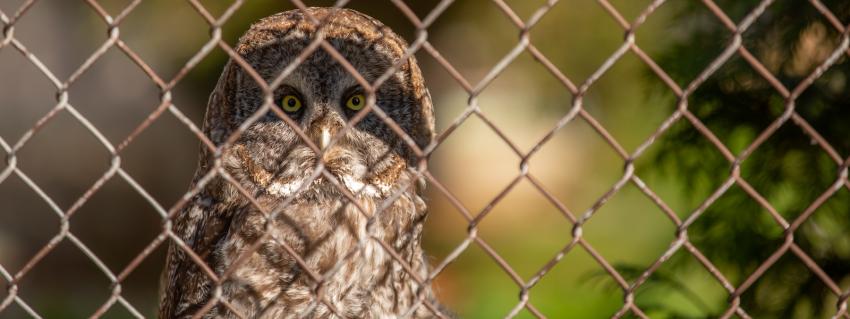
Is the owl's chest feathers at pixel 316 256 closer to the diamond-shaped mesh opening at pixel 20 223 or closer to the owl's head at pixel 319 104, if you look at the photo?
the owl's head at pixel 319 104

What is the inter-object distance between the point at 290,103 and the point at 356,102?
0.20m

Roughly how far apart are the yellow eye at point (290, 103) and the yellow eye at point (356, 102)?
0.15 metres

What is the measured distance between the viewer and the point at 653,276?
335 centimetres

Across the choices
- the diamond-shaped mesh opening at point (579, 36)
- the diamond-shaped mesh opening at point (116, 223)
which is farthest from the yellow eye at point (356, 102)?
the diamond-shaped mesh opening at point (579, 36)

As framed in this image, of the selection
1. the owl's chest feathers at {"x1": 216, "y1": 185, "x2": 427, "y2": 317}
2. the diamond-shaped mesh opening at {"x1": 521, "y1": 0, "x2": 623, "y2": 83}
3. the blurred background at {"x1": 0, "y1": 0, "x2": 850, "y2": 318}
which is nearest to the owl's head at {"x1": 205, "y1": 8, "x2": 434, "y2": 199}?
the owl's chest feathers at {"x1": 216, "y1": 185, "x2": 427, "y2": 317}

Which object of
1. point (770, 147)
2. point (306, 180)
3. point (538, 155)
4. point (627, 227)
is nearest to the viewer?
point (306, 180)

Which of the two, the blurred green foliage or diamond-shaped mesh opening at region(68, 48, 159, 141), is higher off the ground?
diamond-shaped mesh opening at region(68, 48, 159, 141)

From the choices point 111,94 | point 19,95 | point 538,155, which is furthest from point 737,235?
point 538,155

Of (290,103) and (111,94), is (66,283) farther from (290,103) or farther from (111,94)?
(290,103)

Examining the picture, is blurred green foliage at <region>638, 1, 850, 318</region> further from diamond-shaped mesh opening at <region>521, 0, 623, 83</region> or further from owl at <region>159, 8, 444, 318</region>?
diamond-shaped mesh opening at <region>521, 0, 623, 83</region>

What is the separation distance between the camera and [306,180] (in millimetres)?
2721

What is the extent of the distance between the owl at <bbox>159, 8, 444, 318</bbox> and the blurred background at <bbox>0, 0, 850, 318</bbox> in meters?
1.07

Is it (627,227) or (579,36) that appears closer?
(579,36)

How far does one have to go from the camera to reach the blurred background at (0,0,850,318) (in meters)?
3.05
